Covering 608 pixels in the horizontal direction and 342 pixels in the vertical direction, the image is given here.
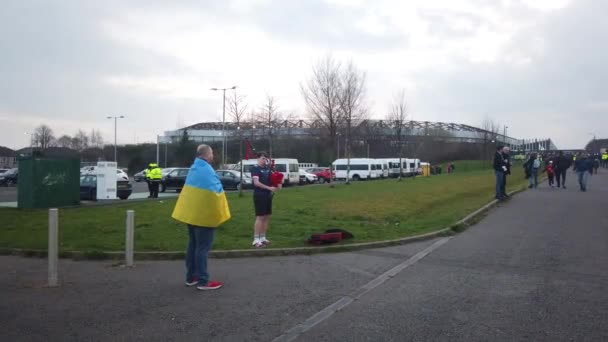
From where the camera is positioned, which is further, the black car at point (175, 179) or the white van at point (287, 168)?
the white van at point (287, 168)

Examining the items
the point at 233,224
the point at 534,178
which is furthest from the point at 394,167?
the point at 233,224

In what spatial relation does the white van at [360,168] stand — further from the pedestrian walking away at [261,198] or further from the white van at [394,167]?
the pedestrian walking away at [261,198]

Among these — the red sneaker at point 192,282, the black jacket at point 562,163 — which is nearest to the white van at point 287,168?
the black jacket at point 562,163

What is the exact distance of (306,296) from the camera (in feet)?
21.4

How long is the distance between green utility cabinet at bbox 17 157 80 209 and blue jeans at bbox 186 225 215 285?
12.2 metres

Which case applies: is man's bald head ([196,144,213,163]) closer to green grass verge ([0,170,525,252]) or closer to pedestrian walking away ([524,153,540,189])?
green grass verge ([0,170,525,252])

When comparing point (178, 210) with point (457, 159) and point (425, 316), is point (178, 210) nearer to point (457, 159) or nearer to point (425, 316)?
point (425, 316)

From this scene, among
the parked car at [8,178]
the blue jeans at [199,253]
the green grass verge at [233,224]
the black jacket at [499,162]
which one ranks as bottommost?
the parked car at [8,178]

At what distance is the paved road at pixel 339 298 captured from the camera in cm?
517

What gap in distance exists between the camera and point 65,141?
77.8m

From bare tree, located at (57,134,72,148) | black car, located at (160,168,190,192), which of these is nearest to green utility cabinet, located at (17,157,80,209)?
black car, located at (160,168,190,192)

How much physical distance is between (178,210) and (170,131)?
91.8m

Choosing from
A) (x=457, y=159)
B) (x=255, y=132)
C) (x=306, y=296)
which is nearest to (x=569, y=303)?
(x=306, y=296)

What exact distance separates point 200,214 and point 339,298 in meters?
1.98
